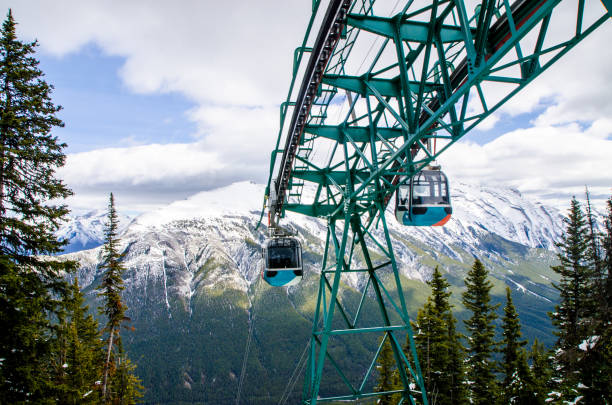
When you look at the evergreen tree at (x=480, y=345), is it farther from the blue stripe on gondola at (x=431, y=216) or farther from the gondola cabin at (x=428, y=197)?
the gondola cabin at (x=428, y=197)

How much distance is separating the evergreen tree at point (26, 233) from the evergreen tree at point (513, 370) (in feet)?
81.1

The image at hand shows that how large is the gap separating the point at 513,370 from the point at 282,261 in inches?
735

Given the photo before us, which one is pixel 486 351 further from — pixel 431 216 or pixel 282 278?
pixel 431 216

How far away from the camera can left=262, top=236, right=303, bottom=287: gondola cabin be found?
18.0 metres

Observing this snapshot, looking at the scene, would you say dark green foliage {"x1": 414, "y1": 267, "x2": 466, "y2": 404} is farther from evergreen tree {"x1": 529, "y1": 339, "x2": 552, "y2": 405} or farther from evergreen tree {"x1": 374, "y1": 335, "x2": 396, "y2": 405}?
evergreen tree {"x1": 374, "y1": 335, "x2": 396, "y2": 405}

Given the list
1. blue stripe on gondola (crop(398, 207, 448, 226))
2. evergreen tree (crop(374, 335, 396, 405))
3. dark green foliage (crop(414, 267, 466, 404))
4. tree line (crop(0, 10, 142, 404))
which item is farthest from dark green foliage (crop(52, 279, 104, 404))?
evergreen tree (crop(374, 335, 396, 405))

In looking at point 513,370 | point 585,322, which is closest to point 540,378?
point 513,370

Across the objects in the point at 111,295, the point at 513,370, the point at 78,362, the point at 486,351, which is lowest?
the point at 513,370

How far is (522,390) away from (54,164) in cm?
2760

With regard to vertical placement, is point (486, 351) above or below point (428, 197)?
below

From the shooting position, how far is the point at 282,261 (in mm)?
18031

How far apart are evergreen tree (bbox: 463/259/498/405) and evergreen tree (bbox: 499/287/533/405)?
32.1 inches

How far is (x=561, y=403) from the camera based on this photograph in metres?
19.8

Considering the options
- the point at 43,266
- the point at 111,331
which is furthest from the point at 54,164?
the point at 111,331
